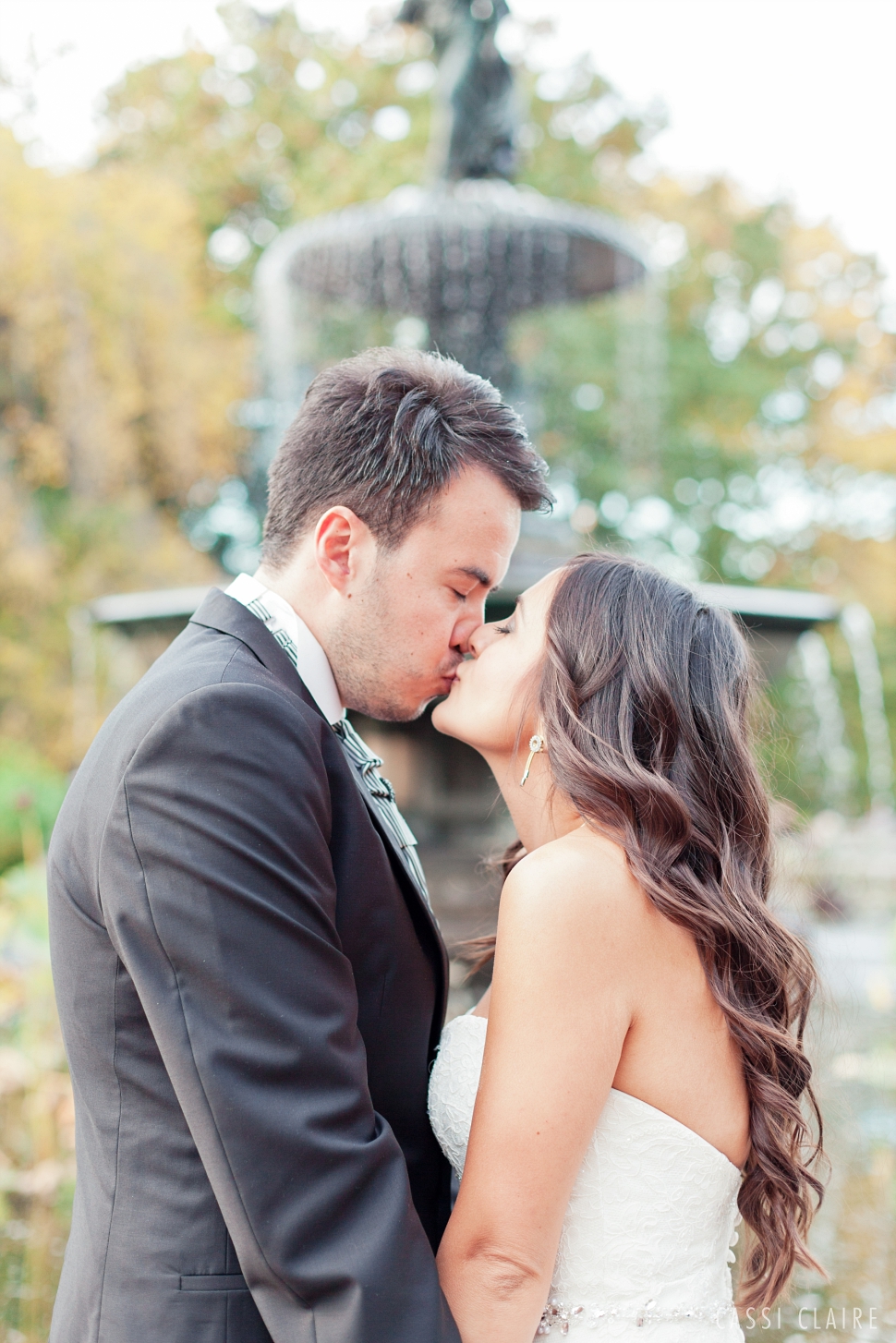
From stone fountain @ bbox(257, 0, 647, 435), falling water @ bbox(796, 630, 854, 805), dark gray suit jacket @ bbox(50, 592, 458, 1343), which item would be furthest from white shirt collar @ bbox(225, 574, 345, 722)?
falling water @ bbox(796, 630, 854, 805)

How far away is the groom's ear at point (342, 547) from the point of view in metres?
2.21

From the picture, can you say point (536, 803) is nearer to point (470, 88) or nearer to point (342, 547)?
point (342, 547)

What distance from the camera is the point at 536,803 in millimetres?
2420

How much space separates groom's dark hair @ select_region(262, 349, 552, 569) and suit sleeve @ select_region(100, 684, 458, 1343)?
0.66 meters

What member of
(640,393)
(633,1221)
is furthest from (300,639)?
(640,393)

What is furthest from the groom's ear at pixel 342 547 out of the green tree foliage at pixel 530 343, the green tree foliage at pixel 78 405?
the green tree foliage at pixel 530 343

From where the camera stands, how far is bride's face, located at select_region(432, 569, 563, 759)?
237cm

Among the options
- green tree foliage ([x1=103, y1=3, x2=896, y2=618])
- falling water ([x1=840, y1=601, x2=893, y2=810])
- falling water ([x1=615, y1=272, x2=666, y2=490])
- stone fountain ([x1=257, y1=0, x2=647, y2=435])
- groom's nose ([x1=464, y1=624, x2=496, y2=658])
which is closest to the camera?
groom's nose ([x1=464, y1=624, x2=496, y2=658])

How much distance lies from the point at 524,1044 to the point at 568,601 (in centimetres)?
87

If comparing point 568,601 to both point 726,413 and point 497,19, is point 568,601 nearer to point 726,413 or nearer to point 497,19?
point 497,19

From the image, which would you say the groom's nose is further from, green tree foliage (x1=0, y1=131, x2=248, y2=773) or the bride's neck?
green tree foliage (x1=0, y1=131, x2=248, y2=773)

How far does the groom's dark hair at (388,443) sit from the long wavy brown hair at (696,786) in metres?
0.34

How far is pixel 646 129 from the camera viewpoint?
21.8 m

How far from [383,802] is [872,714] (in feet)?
68.1
